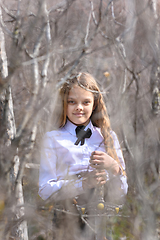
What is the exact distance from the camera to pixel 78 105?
201 centimetres

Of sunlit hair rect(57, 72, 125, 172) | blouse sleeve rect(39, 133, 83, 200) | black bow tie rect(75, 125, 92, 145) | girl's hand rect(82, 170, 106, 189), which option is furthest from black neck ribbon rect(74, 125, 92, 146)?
girl's hand rect(82, 170, 106, 189)

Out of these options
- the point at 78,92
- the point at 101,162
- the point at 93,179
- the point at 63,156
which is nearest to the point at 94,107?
the point at 78,92

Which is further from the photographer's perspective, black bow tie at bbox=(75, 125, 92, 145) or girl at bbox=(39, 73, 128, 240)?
black bow tie at bbox=(75, 125, 92, 145)

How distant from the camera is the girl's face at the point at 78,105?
2.02m

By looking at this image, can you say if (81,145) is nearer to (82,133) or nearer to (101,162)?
(82,133)

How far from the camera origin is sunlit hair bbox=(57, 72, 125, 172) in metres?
2.05

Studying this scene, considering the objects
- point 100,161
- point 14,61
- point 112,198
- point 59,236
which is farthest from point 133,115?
point 14,61

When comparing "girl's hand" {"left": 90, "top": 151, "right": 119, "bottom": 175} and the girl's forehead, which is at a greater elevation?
the girl's forehead

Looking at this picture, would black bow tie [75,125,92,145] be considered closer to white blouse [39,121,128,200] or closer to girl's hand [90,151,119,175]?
white blouse [39,121,128,200]

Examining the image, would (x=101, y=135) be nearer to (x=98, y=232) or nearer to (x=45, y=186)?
(x=45, y=186)

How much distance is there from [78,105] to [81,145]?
319 millimetres

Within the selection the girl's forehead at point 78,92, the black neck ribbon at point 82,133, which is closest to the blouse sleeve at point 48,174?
the black neck ribbon at point 82,133

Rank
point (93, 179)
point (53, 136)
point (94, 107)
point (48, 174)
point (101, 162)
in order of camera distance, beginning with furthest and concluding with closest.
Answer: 1. point (94, 107)
2. point (53, 136)
3. point (48, 174)
4. point (101, 162)
5. point (93, 179)

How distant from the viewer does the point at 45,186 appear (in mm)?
1880
